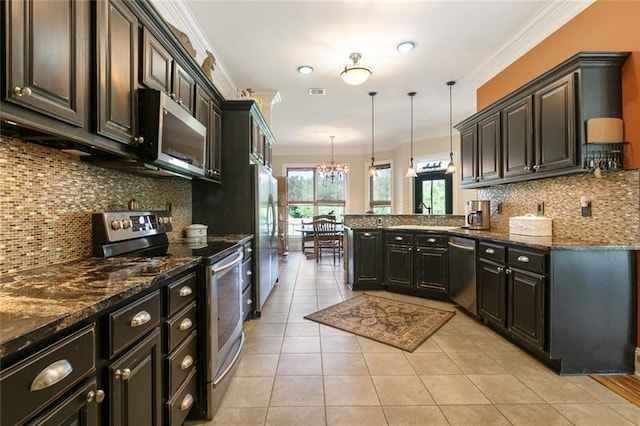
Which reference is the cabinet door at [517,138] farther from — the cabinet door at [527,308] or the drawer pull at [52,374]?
the drawer pull at [52,374]

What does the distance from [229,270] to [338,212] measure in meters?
6.73

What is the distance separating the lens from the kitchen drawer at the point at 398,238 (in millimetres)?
3916

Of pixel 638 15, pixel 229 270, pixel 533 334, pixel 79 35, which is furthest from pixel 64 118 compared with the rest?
pixel 638 15

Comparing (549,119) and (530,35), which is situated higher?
(530,35)

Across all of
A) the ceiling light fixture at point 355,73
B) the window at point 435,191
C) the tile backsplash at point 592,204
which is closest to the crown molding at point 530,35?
the tile backsplash at point 592,204

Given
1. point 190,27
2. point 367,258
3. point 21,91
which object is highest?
point 190,27

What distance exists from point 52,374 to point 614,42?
11.8 ft

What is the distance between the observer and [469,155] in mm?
3740

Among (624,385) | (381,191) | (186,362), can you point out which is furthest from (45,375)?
(381,191)

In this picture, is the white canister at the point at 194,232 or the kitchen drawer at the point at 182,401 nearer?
the kitchen drawer at the point at 182,401

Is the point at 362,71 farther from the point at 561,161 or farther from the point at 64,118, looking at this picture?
the point at 64,118

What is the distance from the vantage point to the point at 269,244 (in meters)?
3.82

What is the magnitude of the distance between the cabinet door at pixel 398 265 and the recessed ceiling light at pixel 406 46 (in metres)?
2.34

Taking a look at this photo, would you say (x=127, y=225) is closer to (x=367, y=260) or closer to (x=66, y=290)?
(x=66, y=290)
